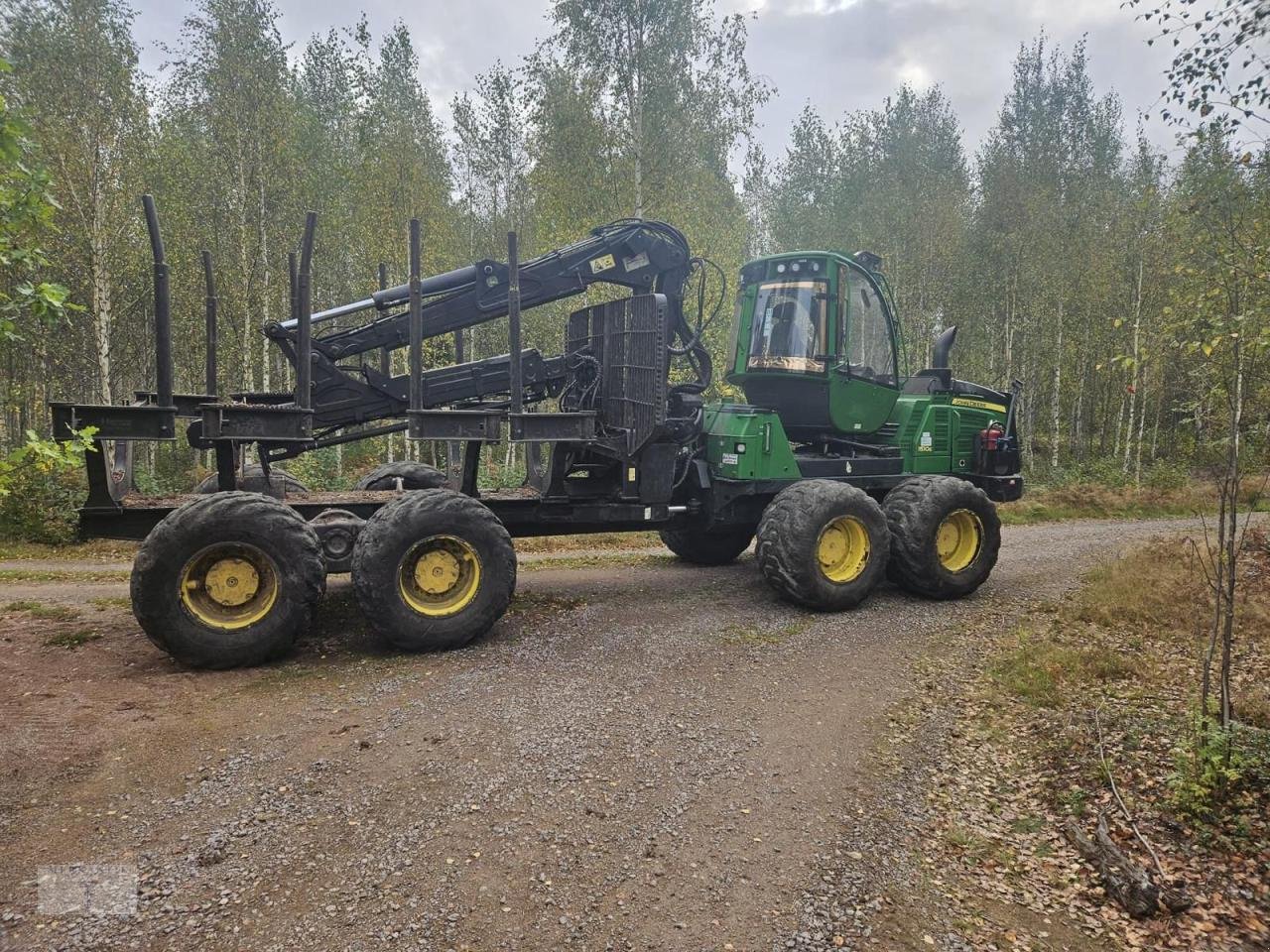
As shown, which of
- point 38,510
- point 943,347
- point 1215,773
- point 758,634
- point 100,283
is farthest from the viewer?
point 100,283

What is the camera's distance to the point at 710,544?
903 centimetres

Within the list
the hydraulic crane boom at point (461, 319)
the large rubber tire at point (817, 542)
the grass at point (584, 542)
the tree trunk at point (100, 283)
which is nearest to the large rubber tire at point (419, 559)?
the hydraulic crane boom at point (461, 319)

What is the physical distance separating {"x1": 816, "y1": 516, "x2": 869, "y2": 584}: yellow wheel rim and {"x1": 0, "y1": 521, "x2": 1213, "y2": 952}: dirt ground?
1.04 metres

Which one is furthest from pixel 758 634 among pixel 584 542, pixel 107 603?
Answer: pixel 107 603

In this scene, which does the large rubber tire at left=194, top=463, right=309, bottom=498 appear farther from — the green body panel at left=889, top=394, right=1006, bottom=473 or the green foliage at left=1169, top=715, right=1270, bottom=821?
the green foliage at left=1169, top=715, right=1270, bottom=821

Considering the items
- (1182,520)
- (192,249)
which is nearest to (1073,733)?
(1182,520)

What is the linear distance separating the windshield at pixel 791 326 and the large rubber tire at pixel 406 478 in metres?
3.59

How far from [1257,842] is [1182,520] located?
14332 mm

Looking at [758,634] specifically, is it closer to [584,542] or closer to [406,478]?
[406,478]

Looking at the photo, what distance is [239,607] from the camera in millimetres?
4957

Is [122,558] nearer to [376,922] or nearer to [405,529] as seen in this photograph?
[405,529]

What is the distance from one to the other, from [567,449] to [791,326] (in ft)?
8.75

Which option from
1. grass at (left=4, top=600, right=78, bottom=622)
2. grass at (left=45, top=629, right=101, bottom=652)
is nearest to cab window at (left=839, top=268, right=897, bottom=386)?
grass at (left=45, top=629, right=101, bottom=652)

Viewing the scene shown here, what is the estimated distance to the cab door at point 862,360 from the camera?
7605 millimetres
